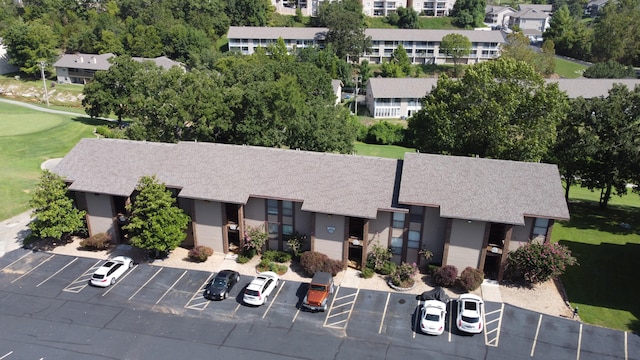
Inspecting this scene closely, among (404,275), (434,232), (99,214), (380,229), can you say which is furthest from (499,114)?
(99,214)

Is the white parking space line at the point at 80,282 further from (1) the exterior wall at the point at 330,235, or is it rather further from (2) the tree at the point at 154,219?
(1) the exterior wall at the point at 330,235

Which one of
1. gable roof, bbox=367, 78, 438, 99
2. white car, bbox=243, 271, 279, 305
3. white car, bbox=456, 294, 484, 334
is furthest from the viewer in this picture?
gable roof, bbox=367, 78, 438, 99

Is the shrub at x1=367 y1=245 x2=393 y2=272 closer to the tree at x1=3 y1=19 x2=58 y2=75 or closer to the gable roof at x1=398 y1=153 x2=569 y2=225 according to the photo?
the gable roof at x1=398 y1=153 x2=569 y2=225

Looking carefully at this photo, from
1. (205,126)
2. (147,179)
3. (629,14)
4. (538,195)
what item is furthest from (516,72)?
(629,14)

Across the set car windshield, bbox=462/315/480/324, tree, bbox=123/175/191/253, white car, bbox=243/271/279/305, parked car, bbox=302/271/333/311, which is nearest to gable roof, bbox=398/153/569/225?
car windshield, bbox=462/315/480/324

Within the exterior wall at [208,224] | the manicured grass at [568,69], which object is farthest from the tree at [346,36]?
the exterior wall at [208,224]

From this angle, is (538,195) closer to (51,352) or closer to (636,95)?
Answer: (636,95)
